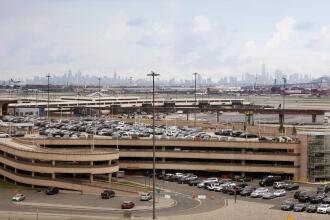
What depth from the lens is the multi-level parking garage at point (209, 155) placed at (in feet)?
179

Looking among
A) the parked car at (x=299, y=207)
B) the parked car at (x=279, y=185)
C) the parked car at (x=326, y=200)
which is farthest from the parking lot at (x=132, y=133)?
the parked car at (x=299, y=207)

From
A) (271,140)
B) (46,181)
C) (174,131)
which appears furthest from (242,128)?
(46,181)

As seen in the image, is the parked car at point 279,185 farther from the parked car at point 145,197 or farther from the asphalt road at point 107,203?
the parked car at point 145,197

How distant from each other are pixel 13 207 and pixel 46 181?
304 inches

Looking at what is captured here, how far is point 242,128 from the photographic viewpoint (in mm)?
73312

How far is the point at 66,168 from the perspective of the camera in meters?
49.6

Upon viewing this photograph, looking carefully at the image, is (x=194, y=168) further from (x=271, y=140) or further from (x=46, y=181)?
(x=46, y=181)

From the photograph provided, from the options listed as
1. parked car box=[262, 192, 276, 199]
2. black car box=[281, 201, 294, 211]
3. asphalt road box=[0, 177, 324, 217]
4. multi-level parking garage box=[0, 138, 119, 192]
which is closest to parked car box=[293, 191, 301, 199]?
asphalt road box=[0, 177, 324, 217]

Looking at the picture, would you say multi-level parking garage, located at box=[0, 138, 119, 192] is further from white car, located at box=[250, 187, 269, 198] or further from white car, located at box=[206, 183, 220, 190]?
white car, located at box=[250, 187, 269, 198]

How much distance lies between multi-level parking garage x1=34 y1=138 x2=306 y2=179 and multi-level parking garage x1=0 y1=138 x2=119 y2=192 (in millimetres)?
5438

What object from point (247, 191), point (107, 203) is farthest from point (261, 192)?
point (107, 203)

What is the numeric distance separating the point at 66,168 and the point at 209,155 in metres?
14.2

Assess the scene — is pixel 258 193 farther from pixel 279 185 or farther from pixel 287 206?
pixel 287 206

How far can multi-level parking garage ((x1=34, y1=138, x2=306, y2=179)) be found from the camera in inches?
2149
